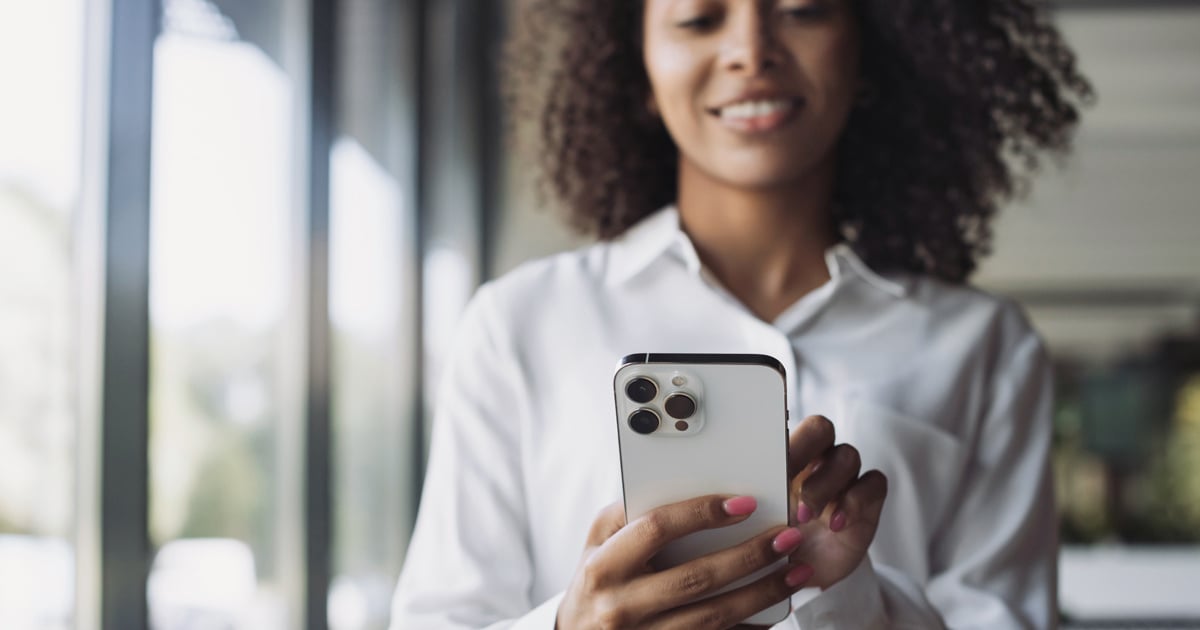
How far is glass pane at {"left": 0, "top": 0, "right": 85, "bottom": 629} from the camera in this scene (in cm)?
116

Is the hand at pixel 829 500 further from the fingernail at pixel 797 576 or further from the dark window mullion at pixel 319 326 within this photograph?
the dark window mullion at pixel 319 326

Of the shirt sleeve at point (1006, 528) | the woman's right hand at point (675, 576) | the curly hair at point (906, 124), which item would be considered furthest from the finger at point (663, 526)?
the curly hair at point (906, 124)

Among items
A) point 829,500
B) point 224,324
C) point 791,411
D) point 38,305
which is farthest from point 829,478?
point 224,324

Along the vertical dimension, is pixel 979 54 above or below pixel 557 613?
above

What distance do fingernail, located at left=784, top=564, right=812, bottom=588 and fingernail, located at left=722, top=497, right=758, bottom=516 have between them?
0.06 meters

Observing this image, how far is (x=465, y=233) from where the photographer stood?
13.9 ft

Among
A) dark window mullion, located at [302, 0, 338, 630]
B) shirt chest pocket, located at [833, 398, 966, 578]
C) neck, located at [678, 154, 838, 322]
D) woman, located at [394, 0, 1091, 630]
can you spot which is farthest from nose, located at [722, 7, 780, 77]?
dark window mullion, located at [302, 0, 338, 630]

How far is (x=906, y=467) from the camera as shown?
3.34 ft

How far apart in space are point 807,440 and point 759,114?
0.36 metres

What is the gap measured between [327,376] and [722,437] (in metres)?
1.66

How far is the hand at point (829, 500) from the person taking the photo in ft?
2.56

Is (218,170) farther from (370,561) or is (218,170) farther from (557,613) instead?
(370,561)

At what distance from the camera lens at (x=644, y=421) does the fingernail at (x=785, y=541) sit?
11cm

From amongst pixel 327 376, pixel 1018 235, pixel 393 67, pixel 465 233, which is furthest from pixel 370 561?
pixel 1018 235
